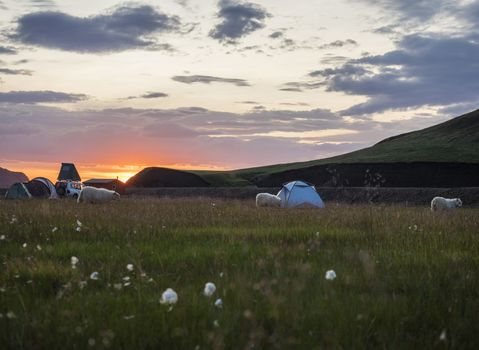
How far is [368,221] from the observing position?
12.6 meters

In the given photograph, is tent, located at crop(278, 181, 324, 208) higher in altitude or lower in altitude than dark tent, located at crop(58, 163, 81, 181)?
lower

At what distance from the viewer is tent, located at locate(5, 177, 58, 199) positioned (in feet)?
130

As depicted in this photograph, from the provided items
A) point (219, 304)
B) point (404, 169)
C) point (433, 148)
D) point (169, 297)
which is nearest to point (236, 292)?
point (219, 304)

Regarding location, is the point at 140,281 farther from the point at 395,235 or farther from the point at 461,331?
the point at 395,235

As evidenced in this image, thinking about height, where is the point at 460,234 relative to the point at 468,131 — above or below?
below

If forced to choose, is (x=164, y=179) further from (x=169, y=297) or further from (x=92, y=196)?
(x=169, y=297)

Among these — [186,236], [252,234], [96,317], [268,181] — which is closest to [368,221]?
[252,234]

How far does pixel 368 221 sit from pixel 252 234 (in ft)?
13.7

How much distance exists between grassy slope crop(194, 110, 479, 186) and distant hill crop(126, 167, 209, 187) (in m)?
3.09

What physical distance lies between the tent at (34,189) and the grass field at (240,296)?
33072 millimetres

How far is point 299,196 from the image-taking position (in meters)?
32.0

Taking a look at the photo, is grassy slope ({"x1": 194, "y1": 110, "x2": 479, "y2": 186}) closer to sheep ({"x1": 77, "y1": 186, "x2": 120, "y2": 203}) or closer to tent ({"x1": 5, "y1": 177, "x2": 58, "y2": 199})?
tent ({"x1": 5, "y1": 177, "x2": 58, "y2": 199})

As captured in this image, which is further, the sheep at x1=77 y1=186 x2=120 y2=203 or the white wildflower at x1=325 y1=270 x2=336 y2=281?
the sheep at x1=77 y1=186 x2=120 y2=203

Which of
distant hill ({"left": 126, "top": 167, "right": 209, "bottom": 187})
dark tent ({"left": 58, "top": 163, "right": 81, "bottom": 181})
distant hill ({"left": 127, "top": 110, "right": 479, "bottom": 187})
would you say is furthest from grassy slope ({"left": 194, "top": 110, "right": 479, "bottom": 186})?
dark tent ({"left": 58, "top": 163, "right": 81, "bottom": 181})
